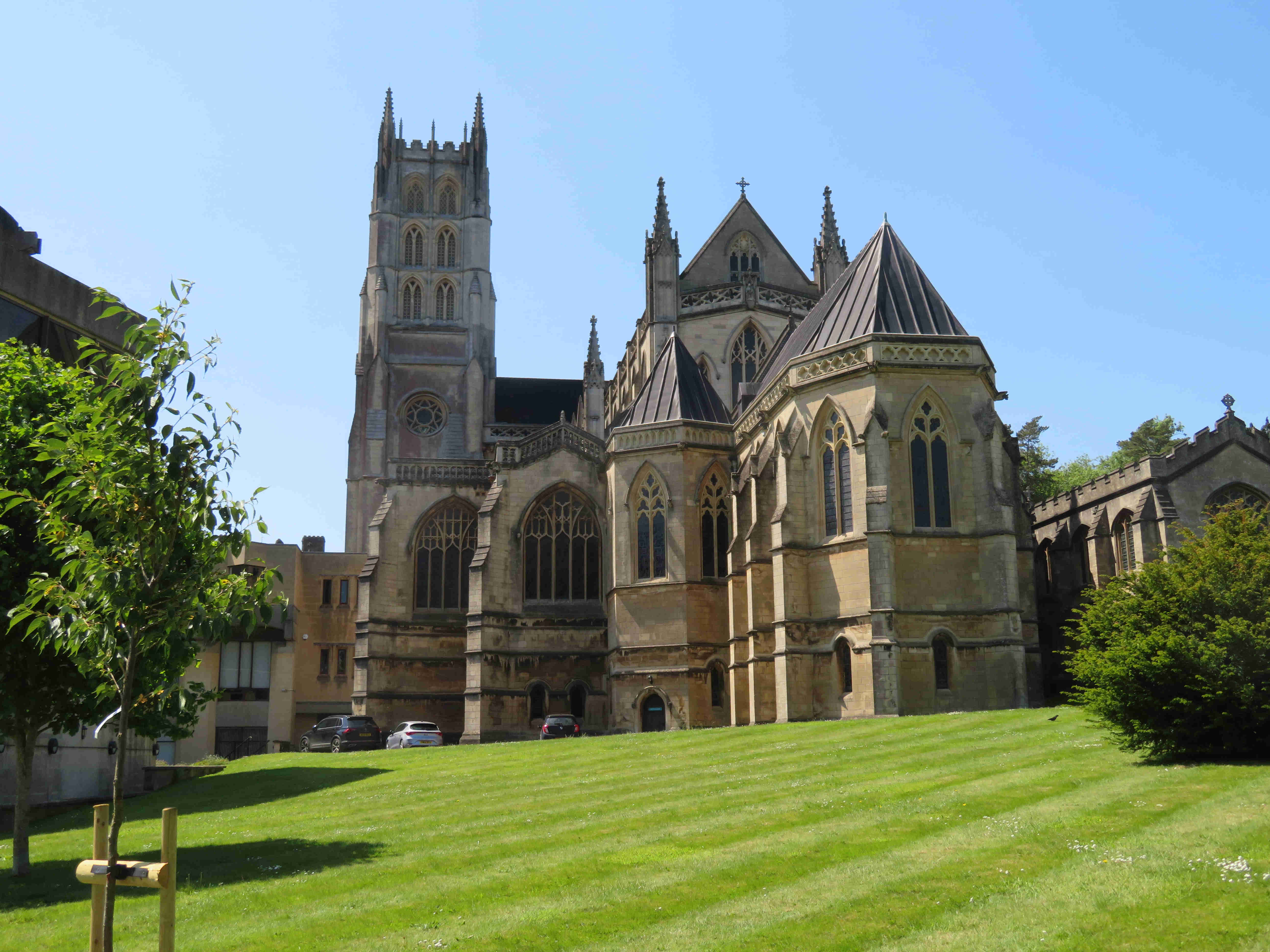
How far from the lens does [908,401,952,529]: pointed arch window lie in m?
33.1

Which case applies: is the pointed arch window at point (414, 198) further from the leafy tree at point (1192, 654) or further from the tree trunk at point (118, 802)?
the tree trunk at point (118, 802)

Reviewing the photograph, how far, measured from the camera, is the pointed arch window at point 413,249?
75125 mm

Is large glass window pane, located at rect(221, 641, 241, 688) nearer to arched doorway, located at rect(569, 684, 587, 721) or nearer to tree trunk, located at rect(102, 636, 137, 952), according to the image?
arched doorway, located at rect(569, 684, 587, 721)

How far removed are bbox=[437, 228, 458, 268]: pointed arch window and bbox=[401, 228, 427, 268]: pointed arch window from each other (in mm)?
904

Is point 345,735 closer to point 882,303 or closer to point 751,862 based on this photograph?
point 882,303

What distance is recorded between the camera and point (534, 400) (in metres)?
76.0

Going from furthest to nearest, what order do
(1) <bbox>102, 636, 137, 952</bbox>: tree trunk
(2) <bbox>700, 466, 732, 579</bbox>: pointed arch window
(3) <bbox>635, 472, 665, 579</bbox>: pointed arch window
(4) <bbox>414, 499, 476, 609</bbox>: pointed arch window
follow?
(4) <bbox>414, 499, 476, 609</bbox>: pointed arch window → (3) <bbox>635, 472, 665, 579</bbox>: pointed arch window → (2) <bbox>700, 466, 732, 579</bbox>: pointed arch window → (1) <bbox>102, 636, 137, 952</bbox>: tree trunk

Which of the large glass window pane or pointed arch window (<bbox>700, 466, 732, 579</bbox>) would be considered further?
the large glass window pane

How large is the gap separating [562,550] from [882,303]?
1802 centimetres

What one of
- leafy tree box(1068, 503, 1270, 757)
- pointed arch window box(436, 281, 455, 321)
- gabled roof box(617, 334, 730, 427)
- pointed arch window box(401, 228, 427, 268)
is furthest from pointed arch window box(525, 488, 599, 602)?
pointed arch window box(401, 228, 427, 268)

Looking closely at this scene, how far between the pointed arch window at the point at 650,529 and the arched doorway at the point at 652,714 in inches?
158

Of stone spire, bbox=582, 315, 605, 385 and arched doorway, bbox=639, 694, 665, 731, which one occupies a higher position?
stone spire, bbox=582, 315, 605, 385

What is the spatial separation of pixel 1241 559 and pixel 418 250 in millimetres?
63211

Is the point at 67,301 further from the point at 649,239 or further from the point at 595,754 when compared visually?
the point at 649,239
